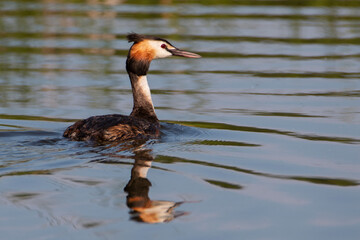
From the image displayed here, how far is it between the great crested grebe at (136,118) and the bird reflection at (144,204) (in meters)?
1.19

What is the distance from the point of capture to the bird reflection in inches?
224

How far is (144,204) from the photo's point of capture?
6023 millimetres

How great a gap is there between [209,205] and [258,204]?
0.42m

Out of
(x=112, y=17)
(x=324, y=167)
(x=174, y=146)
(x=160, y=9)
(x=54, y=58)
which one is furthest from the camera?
(x=160, y=9)

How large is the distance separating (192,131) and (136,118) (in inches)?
27.5

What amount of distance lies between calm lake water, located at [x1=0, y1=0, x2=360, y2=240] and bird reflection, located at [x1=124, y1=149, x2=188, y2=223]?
2 cm

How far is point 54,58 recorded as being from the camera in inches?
566

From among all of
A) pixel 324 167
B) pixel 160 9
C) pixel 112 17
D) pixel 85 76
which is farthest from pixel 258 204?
pixel 160 9

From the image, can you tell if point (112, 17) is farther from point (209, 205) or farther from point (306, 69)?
point (209, 205)

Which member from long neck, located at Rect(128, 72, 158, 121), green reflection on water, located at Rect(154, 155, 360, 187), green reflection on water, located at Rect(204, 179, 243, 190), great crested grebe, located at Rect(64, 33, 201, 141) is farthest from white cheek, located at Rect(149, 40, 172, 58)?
green reflection on water, located at Rect(204, 179, 243, 190)

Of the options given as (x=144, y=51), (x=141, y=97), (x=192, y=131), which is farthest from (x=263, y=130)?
(x=144, y=51)

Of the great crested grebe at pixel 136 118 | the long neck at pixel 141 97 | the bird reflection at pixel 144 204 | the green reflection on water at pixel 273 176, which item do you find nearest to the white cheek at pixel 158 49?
the great crested grebe at pixel 136 118

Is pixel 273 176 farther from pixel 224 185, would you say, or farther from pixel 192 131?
pixel 192 131

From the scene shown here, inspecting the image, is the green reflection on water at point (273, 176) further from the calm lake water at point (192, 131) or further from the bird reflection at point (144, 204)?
the bird reflection at point (144, 204)
